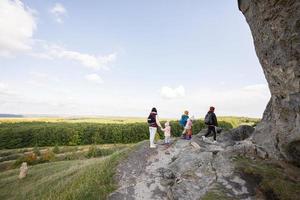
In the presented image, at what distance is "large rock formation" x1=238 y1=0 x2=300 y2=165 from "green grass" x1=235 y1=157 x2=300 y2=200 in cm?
101

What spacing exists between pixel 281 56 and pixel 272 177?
721cm

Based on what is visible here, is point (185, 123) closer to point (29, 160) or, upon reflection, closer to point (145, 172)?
point (145, 172)

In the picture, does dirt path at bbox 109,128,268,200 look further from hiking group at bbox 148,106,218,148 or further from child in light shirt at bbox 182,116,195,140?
child in light shirt at bbox 182,116,195,140

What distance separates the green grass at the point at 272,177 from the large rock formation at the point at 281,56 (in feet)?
3.32

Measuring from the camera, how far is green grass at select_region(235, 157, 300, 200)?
13.3 meters

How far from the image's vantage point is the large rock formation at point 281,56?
10.8 metres

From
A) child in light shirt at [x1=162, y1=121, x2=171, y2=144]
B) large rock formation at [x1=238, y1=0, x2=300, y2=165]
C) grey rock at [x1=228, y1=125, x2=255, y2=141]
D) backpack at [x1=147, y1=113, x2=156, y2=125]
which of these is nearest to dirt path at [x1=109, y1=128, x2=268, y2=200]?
child in light shirt at [x1=162, y1=121, x2=171, y2=144]

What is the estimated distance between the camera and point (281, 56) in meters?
11.8

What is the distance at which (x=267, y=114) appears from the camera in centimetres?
2044

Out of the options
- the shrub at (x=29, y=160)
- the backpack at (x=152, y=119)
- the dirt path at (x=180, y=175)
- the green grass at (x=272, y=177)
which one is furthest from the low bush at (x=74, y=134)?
the green grass at (x=272, y=177)

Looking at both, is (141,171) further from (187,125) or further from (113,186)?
(187,125)

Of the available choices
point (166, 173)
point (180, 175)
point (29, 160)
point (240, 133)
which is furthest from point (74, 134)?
point (180, 175)

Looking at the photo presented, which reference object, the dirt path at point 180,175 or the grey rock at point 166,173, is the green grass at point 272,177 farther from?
the grey rock at point 166,173

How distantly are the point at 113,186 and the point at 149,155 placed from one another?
4986 mm
